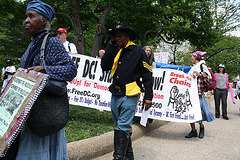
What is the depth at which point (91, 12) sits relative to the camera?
1698 centimetres

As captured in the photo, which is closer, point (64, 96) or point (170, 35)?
point (64, 96)

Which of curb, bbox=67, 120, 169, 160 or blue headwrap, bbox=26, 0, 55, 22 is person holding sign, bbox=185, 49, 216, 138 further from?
blue headwrap, bbox=26, 0, 55, 22

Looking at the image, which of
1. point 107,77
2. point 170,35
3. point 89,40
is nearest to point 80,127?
point 107,77

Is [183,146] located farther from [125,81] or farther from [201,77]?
[125,81]

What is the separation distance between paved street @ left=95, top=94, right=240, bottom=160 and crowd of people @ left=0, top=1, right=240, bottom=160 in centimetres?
49

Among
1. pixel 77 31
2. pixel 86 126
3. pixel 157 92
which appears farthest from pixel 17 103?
pixel 77 31

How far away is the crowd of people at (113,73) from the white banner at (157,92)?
0.30 metres

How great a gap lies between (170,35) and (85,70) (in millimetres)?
11611

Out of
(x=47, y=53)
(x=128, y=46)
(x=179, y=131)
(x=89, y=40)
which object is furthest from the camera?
(x=89, y=40)

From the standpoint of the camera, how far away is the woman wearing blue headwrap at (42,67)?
2.01 meters

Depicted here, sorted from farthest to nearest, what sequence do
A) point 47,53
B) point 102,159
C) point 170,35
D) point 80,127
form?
point 170,35 < point 80,127 < point 102,159 < point 47,53

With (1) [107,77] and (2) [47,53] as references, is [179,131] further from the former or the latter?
(2) [47,53]

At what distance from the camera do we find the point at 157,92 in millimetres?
6191

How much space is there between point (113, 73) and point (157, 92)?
9.09 ft
